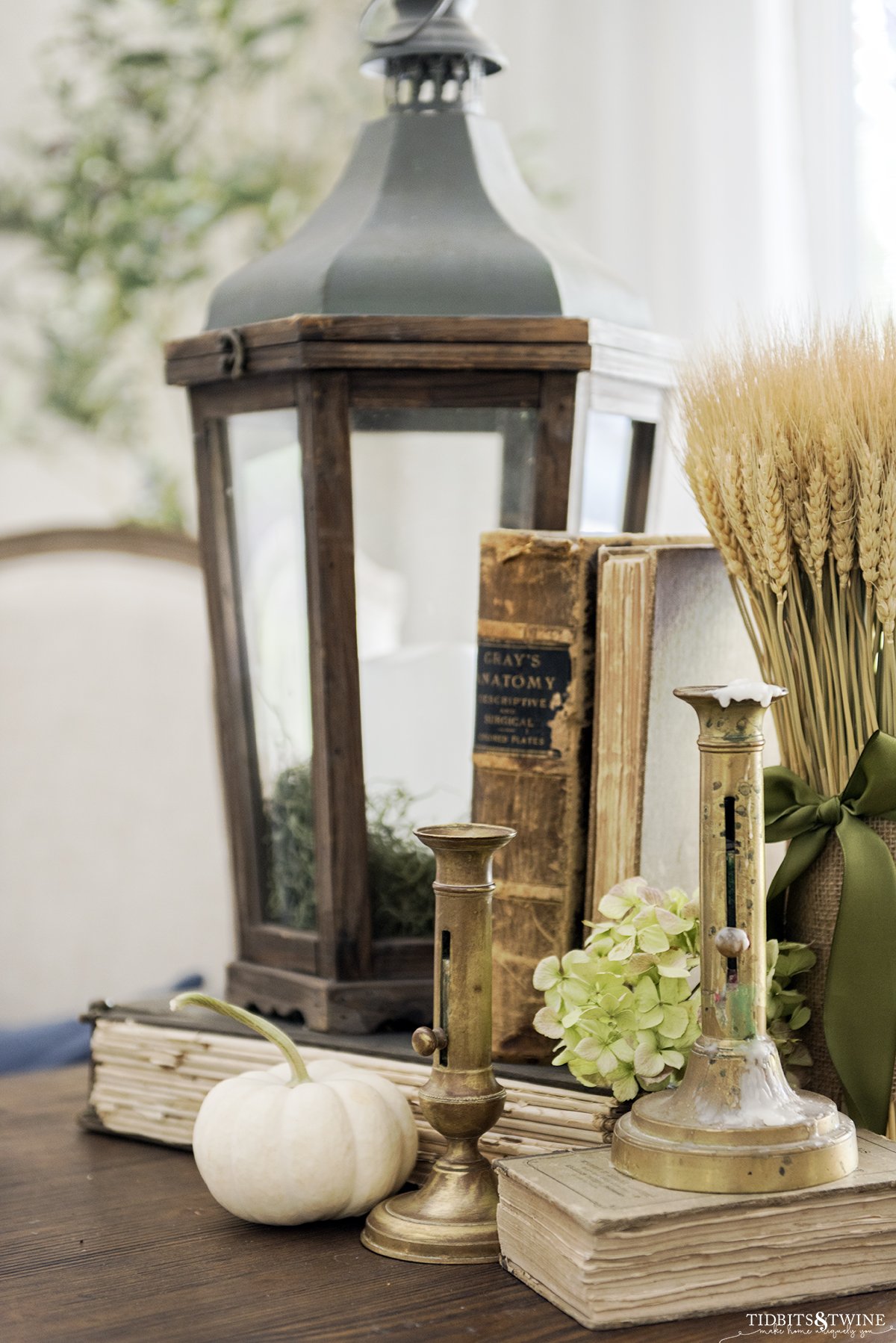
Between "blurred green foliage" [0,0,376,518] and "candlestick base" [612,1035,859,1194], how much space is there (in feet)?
6.71

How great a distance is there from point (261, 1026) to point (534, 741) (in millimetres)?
226

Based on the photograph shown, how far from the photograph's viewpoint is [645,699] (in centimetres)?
79

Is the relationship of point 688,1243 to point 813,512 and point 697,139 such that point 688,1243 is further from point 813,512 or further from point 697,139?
point 697,139

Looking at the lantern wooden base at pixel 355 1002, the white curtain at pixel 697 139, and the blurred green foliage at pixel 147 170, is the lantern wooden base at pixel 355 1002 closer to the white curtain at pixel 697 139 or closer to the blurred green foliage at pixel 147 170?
the white curtain at pixel 697 139

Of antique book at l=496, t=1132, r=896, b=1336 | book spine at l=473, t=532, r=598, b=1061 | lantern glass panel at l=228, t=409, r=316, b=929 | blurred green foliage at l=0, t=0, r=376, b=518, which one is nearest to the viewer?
antique book at l=496, t=1132, r=896, b=1336

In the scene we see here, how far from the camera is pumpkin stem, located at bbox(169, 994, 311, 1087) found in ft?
2.48

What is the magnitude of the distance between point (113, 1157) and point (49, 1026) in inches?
26.7

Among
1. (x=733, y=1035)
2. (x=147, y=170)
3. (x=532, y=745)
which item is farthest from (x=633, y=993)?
(x=147, y=170)

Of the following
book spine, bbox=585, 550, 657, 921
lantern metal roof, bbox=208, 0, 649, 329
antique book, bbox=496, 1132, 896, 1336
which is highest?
lantern metal roof, bbox=208, 0, 649, 329

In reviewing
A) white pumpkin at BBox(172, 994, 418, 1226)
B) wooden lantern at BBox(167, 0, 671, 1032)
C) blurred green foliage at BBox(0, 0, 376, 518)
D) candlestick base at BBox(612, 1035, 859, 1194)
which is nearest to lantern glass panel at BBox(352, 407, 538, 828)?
wooden lantern at BBox(167, 0, 671, 1032)

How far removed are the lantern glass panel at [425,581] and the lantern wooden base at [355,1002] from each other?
0.11 metres

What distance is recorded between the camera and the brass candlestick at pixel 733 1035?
63cm

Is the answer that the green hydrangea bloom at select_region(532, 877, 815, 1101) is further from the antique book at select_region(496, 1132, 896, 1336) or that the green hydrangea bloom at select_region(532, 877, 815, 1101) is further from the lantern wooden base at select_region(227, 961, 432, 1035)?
the lantern wooden base at select_region(227, 961, 432, 1035)

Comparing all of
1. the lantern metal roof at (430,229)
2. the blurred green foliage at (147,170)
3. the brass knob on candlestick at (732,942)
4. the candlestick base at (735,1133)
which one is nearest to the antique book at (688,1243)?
the candlestick base at (735,1133)
